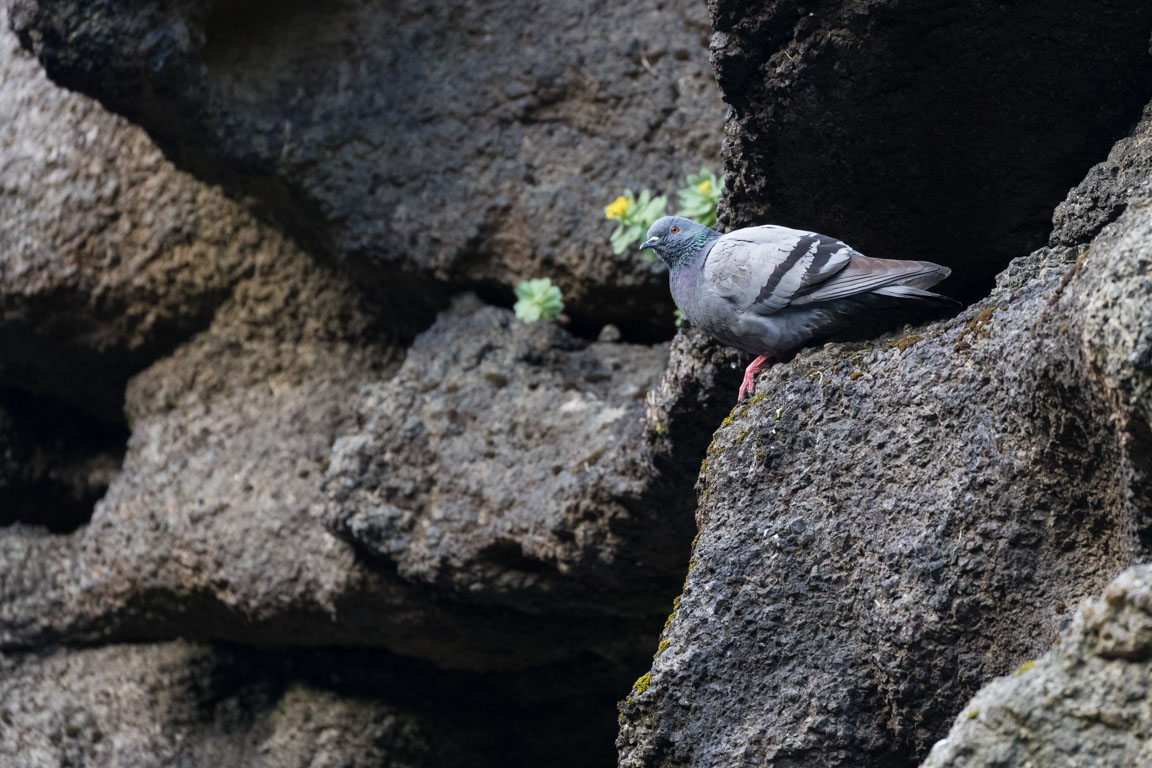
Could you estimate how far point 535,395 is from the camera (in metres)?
4.77

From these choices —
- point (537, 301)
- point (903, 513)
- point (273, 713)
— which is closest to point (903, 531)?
point (903, 513)

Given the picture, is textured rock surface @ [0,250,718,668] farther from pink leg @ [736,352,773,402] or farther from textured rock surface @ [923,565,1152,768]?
textured rock surface @ [923,565,1152,768]

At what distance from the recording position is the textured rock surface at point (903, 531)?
2.31 m

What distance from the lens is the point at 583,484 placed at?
14.1 ft

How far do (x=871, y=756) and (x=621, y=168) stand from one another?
3.20 metres

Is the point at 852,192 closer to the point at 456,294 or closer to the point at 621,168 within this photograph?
the point at 621,168

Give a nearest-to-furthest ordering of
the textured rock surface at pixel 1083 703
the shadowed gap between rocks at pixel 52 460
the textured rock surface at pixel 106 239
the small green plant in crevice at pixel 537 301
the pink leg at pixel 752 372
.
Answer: the textured rock surface at pixel 1083 703 → the pink leg at pixel 752 372 → the small green plant in crevice at pixel 537 301 → the textured rock surface at pixel 106 239 → the shadowed gap between rocks at pixel 52 460

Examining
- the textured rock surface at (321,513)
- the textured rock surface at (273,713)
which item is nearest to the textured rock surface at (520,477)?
the textured rock surface at (321,513)

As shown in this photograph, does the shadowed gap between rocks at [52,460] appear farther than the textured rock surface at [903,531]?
Yes

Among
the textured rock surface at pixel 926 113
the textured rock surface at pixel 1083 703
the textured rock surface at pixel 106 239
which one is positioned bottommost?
the textured rock surface at pixel 1083 703

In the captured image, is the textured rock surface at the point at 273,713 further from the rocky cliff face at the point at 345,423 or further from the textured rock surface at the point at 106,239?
the textured rock surface at the point at 106,239

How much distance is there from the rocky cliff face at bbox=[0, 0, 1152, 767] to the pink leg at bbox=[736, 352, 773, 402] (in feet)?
0.61

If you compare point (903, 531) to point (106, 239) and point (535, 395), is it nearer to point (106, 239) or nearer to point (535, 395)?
point (535, 395)

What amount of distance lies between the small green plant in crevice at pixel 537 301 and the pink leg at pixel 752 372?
5.71 feet
